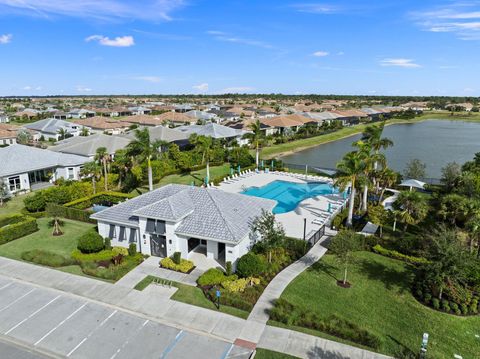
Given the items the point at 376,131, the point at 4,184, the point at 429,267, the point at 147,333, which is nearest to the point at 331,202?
the point at 376,131

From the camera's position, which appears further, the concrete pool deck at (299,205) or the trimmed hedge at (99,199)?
the trimmed hedge at (99,199)

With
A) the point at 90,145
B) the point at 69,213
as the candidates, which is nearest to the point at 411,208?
the point at 69,213

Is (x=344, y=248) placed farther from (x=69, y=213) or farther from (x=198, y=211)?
(x=69, y=213)

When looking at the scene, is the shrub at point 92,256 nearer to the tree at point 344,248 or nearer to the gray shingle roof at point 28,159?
the tree at point 344,248

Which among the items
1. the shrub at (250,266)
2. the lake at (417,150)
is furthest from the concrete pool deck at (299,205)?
the lake at (417,150)

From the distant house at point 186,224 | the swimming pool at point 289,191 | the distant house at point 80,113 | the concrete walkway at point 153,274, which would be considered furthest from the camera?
the distant house at point 80,113

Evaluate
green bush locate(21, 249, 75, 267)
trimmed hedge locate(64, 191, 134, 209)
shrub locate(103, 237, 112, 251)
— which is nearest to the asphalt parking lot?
green bush locate(21, 249, 75, 267)
